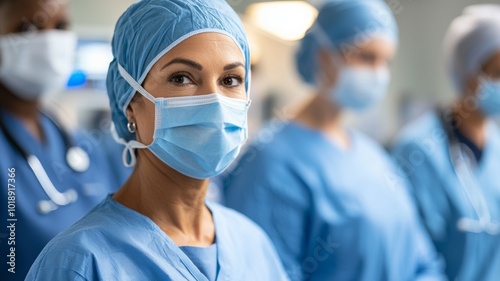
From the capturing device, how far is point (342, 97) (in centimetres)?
215

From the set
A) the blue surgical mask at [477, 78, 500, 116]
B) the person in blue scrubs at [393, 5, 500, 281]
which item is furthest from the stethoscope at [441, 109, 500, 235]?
the blue surgical mask at [477, 78, 500, 116]

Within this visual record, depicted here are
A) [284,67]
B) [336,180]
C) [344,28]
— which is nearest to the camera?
[336,180]

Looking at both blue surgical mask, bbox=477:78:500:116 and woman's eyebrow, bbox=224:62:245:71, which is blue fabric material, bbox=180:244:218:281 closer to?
woman's eyebrow, bbox=224:62:245:71

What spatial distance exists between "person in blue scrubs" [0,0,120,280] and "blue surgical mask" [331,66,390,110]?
2.55 ft

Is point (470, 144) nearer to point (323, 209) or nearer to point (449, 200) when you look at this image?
point (449, 200)

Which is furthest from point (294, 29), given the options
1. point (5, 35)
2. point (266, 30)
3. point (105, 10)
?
point (5, 35)

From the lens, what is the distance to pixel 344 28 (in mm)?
2113

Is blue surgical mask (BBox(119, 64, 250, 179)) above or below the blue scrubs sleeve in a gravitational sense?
above

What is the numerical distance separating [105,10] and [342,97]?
80 cm

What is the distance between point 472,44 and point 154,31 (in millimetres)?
1615

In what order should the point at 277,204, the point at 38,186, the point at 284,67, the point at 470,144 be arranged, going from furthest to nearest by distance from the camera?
the point at 284,67 → the point at 470,144 → the point at 277,204 → the point at 38,186

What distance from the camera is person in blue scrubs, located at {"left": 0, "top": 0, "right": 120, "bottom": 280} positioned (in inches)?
57.2

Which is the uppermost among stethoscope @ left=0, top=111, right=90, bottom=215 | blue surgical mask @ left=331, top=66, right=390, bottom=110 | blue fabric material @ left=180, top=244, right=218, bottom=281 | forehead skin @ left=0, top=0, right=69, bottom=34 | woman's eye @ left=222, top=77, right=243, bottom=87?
woman's eye @ left=222, top=77, right=243, bottom=87

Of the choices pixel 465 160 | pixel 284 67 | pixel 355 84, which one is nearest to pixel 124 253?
pixel 355 84
